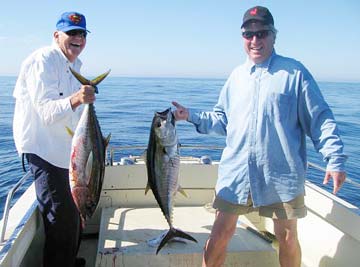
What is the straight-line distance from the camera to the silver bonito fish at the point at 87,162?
2447mm

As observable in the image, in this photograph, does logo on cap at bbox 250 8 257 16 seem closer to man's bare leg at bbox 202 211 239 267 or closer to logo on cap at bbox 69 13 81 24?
logo on cap at bbox 69 13 81 24

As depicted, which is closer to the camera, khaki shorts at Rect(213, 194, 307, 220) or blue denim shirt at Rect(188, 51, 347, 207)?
blue denim shirt at Rect(188, 51, 347, 207)

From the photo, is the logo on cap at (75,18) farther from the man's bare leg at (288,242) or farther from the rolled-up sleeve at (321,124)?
the man's bare leg at (288,242)

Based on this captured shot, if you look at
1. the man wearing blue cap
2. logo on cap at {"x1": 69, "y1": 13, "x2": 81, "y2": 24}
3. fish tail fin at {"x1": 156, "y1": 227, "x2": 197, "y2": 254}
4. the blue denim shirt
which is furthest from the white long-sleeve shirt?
the blue denim shirt

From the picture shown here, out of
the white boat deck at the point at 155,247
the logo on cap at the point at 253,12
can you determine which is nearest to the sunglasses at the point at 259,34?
the logo on cap at the point at 253,12

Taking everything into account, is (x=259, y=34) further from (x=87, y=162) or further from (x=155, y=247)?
(x=155, y=247)

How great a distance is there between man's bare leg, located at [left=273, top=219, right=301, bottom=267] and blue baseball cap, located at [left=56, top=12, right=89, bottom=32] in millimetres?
2043

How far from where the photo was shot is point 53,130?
2945 mm

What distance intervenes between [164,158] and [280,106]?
0.88m

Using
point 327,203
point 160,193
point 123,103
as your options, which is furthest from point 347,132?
point 160,193

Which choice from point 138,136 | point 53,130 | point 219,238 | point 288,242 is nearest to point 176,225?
point 219,238

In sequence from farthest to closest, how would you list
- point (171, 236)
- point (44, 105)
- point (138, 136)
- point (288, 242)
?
point (138, 136)
point (171, 236)
point (288, 242)
point (44, 105)

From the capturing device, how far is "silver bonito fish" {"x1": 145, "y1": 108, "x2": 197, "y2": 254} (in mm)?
2584

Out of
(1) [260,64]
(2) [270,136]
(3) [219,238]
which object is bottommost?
(3) [219,238]
